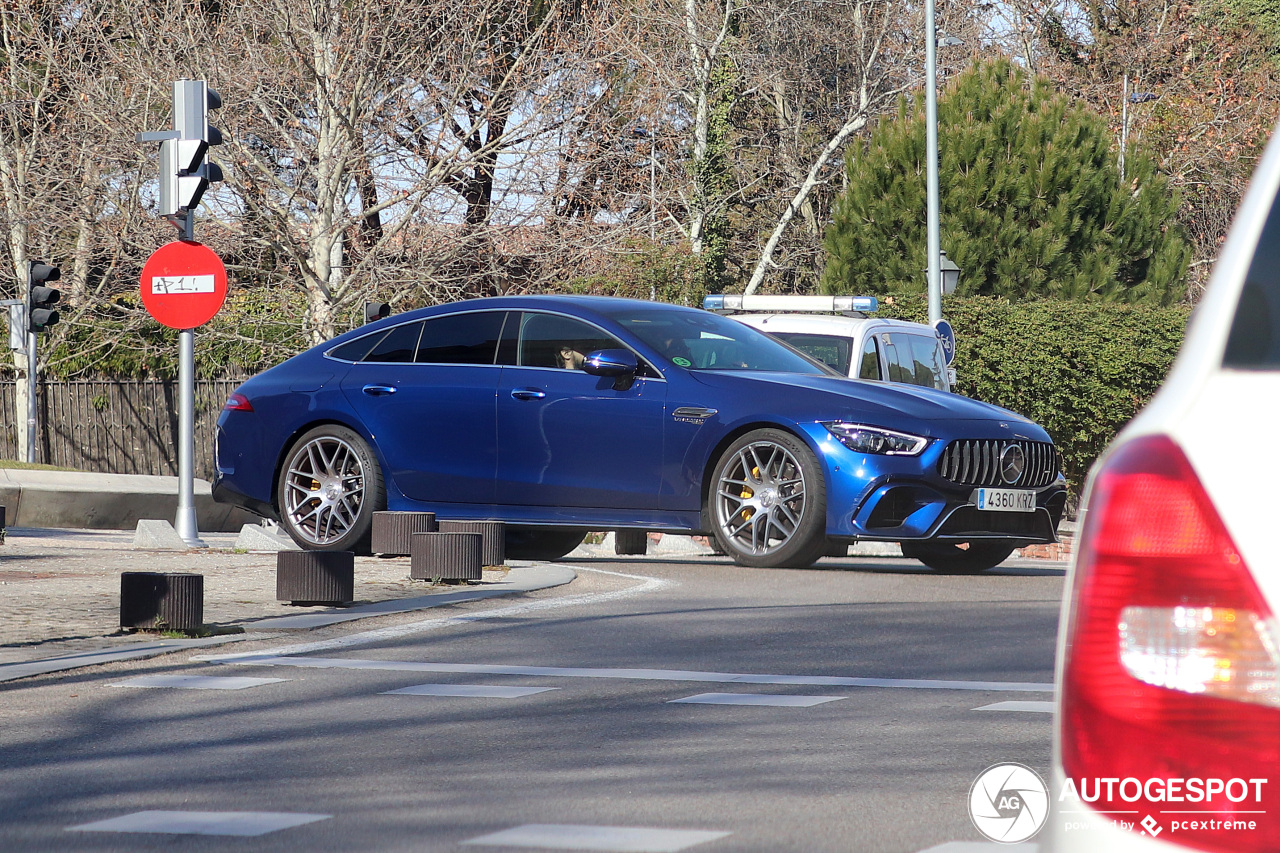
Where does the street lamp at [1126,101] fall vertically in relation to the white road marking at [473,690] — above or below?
above

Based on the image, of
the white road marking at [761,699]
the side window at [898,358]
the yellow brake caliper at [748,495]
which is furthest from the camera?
the side window at [898,358]

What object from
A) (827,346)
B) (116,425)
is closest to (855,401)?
(827,346)

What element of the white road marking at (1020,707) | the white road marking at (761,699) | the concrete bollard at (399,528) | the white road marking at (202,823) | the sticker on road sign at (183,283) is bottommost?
the white road marking at (761,699)

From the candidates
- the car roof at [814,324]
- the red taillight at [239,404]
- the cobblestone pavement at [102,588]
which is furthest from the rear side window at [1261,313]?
the car roof at [814,324]

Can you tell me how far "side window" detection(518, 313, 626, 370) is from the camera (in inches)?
439

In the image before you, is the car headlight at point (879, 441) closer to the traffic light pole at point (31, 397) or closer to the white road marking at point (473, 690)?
the white road marking at point (473, 690)

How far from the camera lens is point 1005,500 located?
10.3 metres

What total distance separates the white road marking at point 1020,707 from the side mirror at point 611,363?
5.16 metres

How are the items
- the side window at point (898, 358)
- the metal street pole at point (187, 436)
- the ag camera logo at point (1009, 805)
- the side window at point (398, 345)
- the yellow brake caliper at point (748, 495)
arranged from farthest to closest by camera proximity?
the side window at point (898, 358)
the metal street pole at point (187, 436)
the side window at point (398, 345)
the yellow brake caliper at point (748, 495)
the ag camera logo at point (1009, 805)

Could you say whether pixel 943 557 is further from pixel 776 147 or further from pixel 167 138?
pixel 776 147

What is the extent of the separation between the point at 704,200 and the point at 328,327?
12.7 m

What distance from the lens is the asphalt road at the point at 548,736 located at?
400 cm

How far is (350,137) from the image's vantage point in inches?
925

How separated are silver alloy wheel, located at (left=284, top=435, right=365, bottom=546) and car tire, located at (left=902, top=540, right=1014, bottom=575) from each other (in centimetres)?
346
